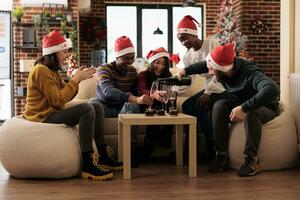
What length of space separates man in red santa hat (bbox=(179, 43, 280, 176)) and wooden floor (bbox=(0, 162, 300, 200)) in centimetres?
15

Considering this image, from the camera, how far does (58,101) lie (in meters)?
2.96

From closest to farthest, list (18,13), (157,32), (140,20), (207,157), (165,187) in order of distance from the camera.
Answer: (165,187), (207,157), (18,13), (157,32), (140,20)

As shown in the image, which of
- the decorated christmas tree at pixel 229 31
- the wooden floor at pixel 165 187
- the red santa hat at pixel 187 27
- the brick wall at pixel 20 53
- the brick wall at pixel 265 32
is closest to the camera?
the wooden floor at pixel 165 187

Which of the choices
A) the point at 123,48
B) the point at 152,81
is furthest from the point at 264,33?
the point at 123,48

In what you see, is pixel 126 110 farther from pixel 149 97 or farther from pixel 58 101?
pixel 58 101

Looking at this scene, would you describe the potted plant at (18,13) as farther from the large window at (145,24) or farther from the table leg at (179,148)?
the table leg at (179,148)

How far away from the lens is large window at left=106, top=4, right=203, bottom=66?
10.1 meters

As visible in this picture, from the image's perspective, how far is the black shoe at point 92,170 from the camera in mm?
2979

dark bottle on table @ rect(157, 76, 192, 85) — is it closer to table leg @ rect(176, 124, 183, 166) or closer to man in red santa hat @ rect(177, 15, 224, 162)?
man in red santa hat @ rect(177, 15, 224, 162)

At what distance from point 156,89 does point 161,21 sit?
279 inches

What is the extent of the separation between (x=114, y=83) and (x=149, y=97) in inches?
16.4

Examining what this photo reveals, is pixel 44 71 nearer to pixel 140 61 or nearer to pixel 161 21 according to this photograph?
pixel 140 61

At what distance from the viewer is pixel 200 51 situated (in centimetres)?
377

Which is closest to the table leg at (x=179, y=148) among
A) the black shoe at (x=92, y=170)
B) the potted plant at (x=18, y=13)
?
the black shoe at (x=92, y=170)
